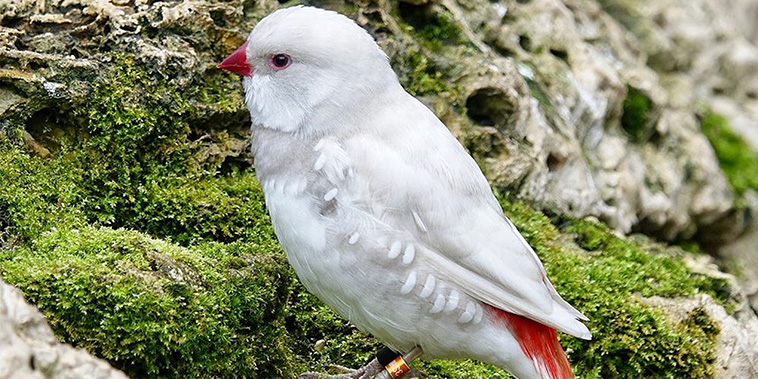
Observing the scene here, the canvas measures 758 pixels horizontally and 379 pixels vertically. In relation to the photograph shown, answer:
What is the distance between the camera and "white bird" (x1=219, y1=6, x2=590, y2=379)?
393 cm

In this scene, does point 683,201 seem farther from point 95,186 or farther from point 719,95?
point 95,186

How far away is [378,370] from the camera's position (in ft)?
14.7

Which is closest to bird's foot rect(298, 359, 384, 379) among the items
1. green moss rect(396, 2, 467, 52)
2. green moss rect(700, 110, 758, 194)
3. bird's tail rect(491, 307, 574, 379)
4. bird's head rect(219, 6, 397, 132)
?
bird's tail rect(491, 307, 574, 379)

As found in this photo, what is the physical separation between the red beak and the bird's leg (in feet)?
4.69

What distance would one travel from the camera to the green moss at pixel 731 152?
946 cm

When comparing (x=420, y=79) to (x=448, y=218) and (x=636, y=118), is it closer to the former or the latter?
(x=448, y=218)

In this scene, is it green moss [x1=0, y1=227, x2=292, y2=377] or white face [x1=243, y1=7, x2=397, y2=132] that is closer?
green moss [x1=0, y1=227, x2=292, y2=377]

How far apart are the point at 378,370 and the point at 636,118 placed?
435cm

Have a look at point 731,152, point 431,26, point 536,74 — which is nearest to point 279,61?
point 431,26

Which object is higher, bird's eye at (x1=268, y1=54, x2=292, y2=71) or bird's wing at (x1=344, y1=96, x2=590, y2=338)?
bird's eye at (x1=268, y1=54, x2=292, y2=71)

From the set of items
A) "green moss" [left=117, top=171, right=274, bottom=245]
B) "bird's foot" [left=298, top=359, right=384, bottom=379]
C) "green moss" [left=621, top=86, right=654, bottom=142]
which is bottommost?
"green moss" [left=621, top=86, right=654, bottom=142]

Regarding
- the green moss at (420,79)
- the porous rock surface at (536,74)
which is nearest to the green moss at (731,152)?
the porous rock surface at (536,74)

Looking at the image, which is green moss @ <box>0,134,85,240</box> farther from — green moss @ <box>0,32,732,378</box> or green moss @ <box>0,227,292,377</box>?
green moss @ <box>0,227,292,377</box>

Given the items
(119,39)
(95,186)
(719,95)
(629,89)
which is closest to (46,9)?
(119,39)
